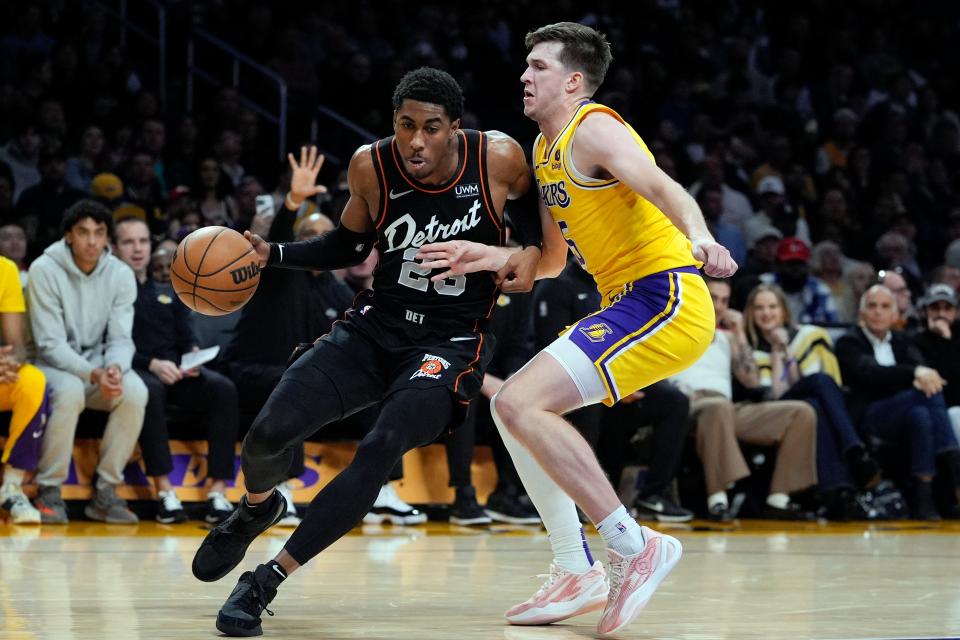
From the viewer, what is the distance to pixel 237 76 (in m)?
12.3

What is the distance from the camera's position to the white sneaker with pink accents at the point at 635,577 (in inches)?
155

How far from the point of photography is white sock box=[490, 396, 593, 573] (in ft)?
14.3

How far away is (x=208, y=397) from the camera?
7.87 m

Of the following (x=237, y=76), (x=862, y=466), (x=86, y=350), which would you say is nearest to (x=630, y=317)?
(x=86, y=350)

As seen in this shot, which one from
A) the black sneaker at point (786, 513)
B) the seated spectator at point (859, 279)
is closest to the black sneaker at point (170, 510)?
the black sneaker at point (786, 513)

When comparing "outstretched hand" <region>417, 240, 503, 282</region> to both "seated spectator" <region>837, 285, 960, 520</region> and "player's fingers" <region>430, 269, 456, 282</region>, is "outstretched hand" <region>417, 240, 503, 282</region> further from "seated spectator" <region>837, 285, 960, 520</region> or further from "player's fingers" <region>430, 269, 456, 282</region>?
"seated spectator" <region>837, 285, 960, 520</region>

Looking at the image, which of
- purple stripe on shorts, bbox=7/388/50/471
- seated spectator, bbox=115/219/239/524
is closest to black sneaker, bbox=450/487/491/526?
seated spectator, bbox=115/219/239/524

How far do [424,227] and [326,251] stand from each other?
15.1 inches

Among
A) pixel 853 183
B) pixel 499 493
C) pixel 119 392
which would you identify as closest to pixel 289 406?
pixel 119 392

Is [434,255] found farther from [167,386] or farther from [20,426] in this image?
[167,386]

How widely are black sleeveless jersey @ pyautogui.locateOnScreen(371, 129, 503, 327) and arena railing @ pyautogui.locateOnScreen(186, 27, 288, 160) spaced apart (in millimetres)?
7642

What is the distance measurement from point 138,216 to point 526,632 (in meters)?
6.23

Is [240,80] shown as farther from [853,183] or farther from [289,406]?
[289,406]

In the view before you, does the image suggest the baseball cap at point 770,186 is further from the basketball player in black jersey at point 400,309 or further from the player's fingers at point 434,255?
the player's fingers at point 434,255
